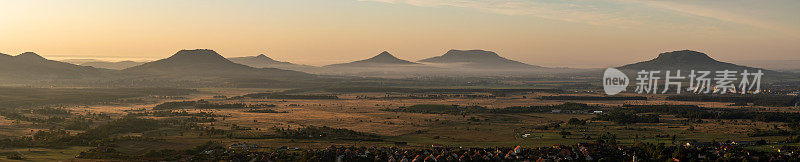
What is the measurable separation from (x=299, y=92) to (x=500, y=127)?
110 metres

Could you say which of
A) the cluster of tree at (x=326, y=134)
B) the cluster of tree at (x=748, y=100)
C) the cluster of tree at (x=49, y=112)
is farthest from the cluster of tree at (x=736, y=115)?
the cluster of tree at (x=49, y=112)

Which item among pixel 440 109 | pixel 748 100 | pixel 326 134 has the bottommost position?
pixel 326 134

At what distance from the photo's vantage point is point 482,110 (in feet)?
385

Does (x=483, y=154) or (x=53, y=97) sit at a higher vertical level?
(x=53, y=97)

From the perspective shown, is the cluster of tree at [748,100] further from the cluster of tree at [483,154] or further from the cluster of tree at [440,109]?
the cluster of tree at [483,154]

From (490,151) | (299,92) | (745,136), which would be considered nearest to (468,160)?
(490,151)

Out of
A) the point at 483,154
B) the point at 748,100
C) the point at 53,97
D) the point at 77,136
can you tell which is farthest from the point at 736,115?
the point at 53,97

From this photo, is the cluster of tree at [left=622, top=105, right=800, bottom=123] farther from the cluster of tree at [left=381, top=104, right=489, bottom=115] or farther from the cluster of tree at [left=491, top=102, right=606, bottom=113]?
the cluster of tree at [left=381, top=104, right=489, bottom=115]

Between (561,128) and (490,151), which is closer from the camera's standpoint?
(490,151)

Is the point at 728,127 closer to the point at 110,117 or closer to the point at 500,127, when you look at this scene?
the point at 500,127

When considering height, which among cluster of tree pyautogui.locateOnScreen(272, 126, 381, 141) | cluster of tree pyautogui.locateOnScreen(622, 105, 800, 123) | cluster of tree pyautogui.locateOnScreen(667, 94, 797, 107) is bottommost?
cluster of tree pyautogui.locateOnScreen(272, 126, 381, 141)

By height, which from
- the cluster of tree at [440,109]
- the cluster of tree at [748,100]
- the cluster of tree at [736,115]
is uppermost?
the cluster of tree at [748,100]

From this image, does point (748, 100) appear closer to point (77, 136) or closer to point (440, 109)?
point (440, 109)

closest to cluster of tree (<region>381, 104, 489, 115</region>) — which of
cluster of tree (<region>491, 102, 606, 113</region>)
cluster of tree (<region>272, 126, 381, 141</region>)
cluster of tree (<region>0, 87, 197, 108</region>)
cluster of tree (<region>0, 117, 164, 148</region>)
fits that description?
cluster of tree (<region>491, 102, 606, 113</region>)
